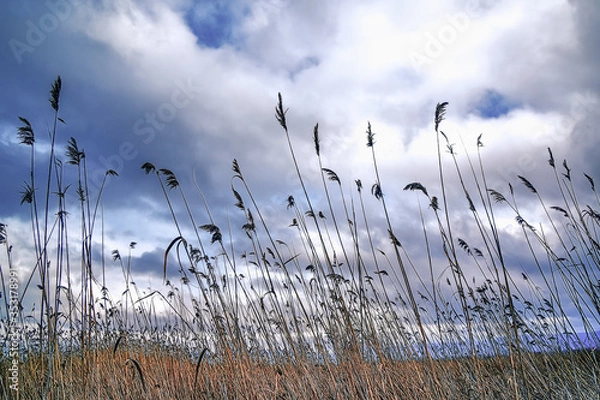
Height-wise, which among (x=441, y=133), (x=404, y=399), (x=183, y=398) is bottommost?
(x=404, y=399)

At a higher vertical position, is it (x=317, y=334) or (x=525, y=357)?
(x=317, y=334)

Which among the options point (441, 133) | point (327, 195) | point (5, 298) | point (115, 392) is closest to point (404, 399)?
point (327, 195)

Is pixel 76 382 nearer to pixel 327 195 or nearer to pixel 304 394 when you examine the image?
pixel 304 394

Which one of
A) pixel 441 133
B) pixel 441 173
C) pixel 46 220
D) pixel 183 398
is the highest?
pixel 46 220

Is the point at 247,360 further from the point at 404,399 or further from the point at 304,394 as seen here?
the point at 404,399

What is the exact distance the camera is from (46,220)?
3930mm

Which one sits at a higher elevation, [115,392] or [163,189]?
[163,189]

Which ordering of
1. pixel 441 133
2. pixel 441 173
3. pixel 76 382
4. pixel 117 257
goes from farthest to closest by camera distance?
pixel 117 257 → pixel 76 382 → pixel 441 133 → pixel 441 173

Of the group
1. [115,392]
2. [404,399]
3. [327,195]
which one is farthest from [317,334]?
[115,392]

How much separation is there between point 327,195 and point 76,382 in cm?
401

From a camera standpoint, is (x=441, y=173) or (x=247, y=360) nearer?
(x=441, y=173)

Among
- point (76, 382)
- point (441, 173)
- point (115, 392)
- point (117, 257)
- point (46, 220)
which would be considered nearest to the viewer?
point (441, 173)

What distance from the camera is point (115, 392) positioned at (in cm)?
445

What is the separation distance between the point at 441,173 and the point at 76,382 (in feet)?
15.9
